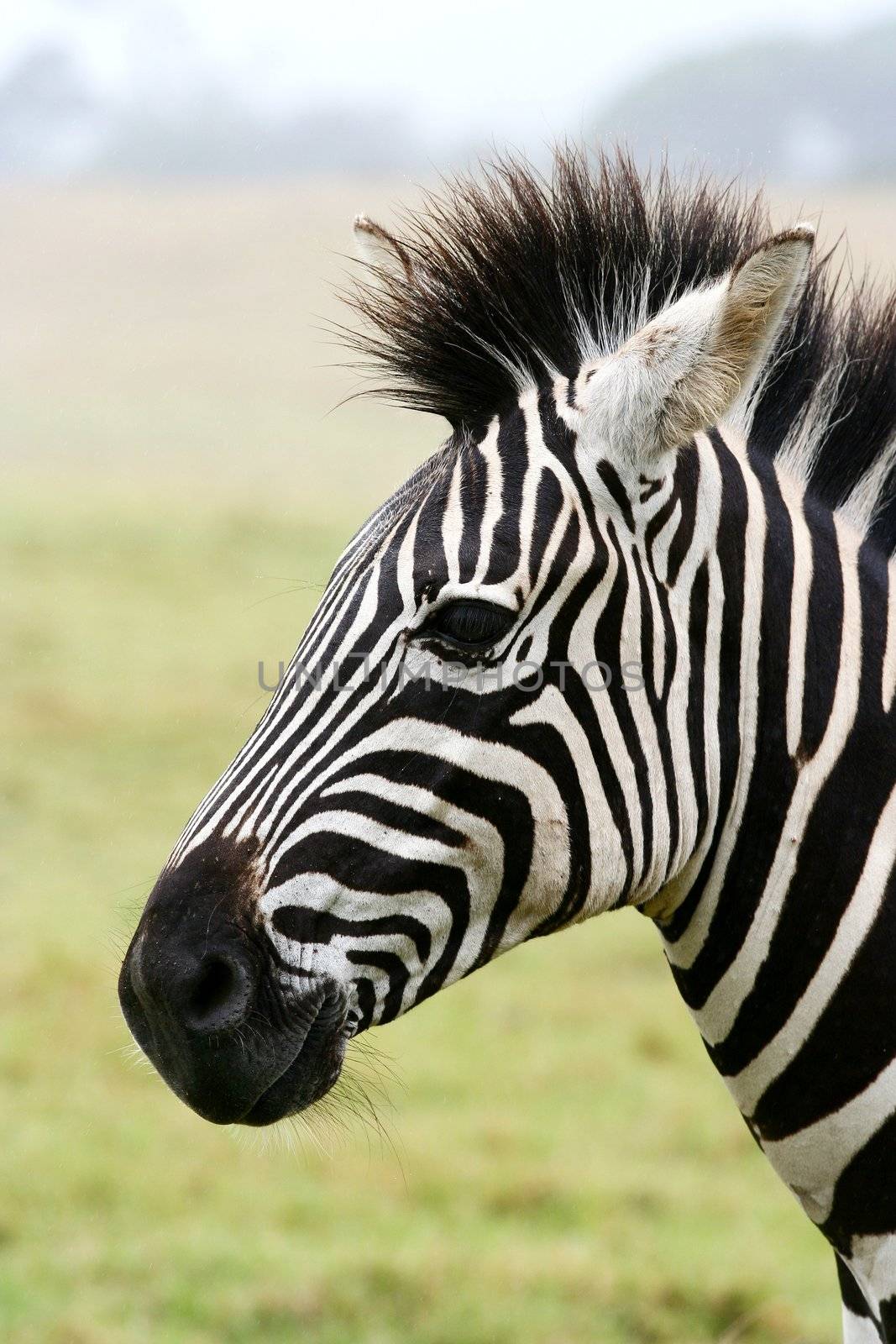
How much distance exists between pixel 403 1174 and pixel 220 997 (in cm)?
605

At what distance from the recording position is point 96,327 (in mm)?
79625

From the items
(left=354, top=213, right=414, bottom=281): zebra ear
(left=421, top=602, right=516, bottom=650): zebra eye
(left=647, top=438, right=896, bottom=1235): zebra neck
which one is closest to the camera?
(left=421, top=602, right=516, bottom=650): zebra eye

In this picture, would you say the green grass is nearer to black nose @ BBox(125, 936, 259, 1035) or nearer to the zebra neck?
black nose @ BBox(125, 936, 259, 1035)

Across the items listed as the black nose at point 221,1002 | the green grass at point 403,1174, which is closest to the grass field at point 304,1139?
the green grass at point 403,1174

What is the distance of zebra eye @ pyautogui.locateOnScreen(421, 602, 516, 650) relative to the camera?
263cm

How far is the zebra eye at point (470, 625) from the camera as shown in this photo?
263 centimetres

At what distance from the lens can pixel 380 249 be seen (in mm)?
3266

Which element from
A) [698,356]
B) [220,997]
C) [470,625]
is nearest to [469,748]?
[470,625]

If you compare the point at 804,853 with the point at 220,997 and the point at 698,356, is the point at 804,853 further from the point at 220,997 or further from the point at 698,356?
the point at 220,997

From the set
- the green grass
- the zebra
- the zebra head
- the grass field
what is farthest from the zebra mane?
the green grass

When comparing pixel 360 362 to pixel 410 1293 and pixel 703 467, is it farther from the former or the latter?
pixel 410 1293

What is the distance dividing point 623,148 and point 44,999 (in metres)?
8.97

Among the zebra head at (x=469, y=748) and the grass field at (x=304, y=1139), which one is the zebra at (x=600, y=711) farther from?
the grass field at (x=304, y=1139)

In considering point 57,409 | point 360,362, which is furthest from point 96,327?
point 360,362
